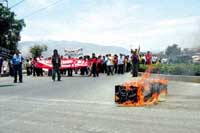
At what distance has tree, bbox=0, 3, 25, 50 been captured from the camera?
2680 inches

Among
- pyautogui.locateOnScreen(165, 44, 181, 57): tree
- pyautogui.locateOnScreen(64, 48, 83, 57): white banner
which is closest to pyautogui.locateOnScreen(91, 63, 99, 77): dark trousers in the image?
pyautogui.locateOnScreen(165, 44, 181, 57): tree

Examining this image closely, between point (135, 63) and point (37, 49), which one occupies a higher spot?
point (37, 49)

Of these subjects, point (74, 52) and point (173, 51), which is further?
point (74, 52)

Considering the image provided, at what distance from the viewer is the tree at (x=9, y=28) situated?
68062mm

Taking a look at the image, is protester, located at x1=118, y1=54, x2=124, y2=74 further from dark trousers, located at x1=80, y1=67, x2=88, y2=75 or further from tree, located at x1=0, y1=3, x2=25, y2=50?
tree, located at x1=0, y1=3, x2=25, y2=50

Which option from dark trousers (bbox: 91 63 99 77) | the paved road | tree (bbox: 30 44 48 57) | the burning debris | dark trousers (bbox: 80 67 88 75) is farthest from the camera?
tree (bbox: 30 44 48 57)

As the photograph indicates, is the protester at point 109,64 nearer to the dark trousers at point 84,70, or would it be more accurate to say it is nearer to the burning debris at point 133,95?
the dark trousers at point 84,70

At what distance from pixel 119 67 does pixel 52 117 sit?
816 inches

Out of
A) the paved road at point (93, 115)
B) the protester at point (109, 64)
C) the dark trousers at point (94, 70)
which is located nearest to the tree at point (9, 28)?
the protester at point (109, 64)

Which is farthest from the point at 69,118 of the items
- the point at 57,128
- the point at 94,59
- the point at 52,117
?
the point at 94,59

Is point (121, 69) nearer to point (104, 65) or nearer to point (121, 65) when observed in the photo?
point (121, 65)

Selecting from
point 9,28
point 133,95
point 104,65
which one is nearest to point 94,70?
point 104,65

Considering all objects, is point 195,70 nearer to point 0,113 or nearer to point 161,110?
point 161,110

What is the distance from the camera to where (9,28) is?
6944 cm
